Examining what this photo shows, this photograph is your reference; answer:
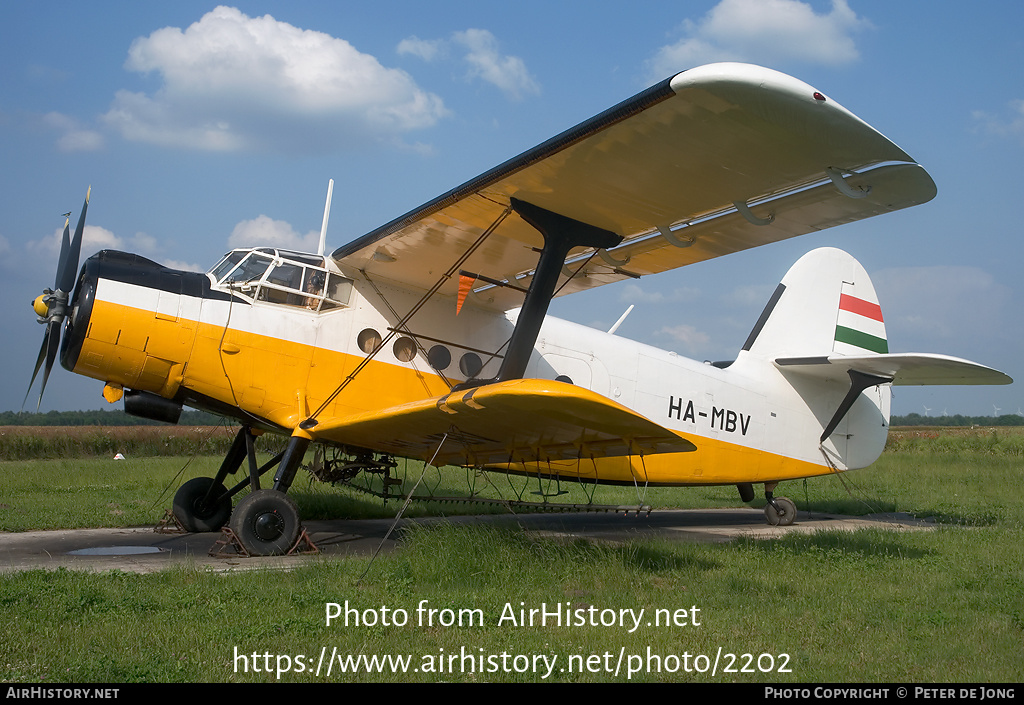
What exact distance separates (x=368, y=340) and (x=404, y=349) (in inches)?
17.8

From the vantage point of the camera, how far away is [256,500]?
23.5 ft

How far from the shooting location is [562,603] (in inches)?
203

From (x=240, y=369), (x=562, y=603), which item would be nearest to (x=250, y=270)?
(x=240, y=369)

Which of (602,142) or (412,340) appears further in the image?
(412,340)

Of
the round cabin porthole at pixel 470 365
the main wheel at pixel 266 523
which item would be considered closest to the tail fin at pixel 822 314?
the round cabin porthole at pixel 470 365

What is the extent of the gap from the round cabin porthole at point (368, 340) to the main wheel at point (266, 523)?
75.9 inches

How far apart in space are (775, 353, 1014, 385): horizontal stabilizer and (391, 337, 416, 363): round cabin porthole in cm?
614

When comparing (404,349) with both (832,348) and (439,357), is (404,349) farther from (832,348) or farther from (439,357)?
(832,348)

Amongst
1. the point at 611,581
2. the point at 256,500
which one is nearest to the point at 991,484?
the point at 611,581

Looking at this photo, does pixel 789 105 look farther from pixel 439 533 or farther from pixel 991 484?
pixel 991 484

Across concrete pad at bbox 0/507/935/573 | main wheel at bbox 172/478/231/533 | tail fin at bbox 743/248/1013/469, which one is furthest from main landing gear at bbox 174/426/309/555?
tail fin at bbox 743/248/1013/469

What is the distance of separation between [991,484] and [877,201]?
1169 cm

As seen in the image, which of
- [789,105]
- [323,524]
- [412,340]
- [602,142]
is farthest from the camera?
[323,524]

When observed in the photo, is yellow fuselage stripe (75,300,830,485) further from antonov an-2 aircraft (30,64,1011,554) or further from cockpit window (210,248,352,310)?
cockpit window (210,248,352,310)
